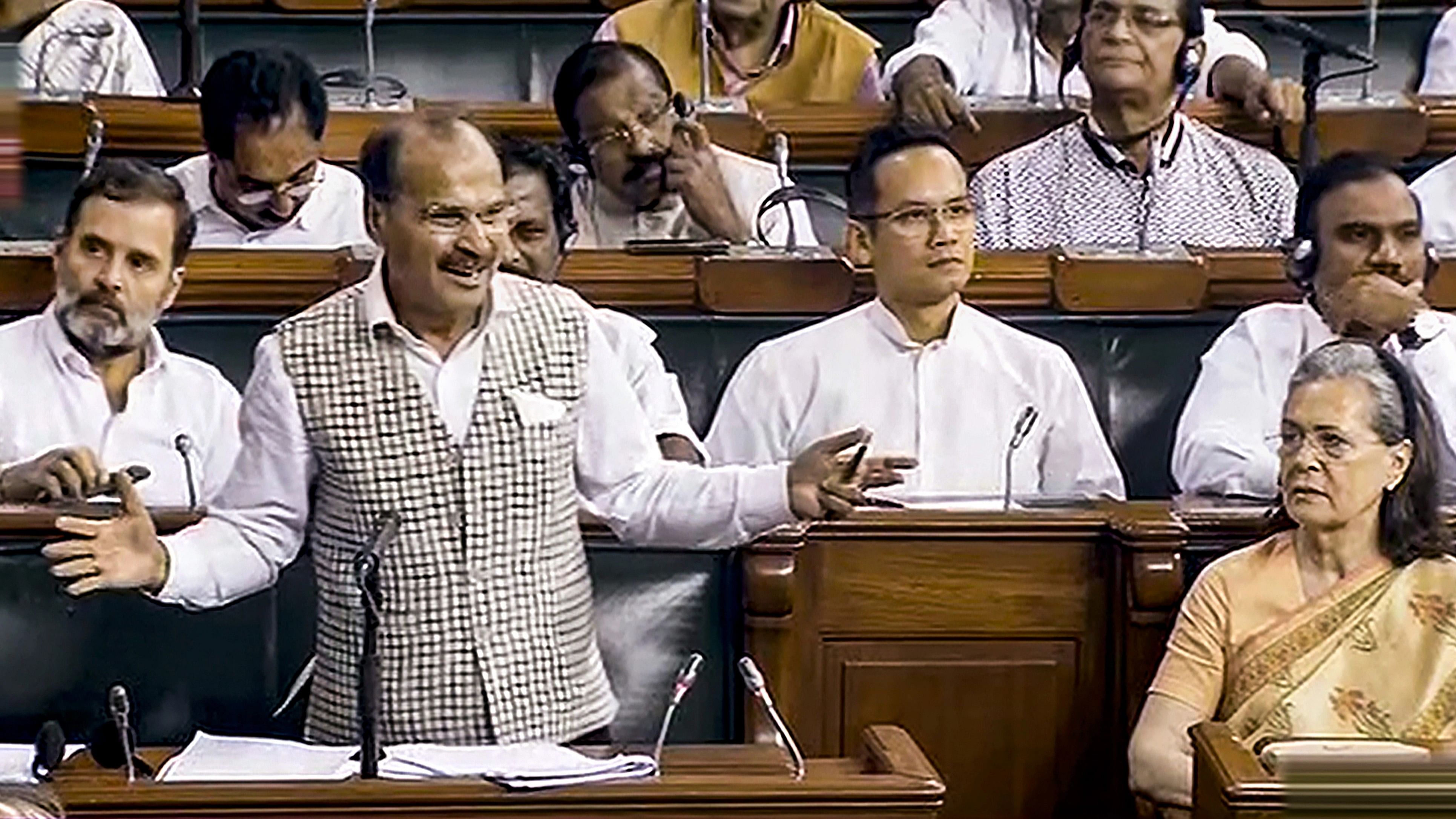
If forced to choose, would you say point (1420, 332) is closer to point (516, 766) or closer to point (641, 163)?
point (641, 163)

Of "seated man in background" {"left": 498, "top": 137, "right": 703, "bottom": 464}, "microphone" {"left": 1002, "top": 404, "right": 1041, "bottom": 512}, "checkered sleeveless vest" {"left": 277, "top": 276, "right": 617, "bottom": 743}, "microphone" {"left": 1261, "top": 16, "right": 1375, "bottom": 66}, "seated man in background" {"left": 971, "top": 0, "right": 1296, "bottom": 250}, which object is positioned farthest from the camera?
"seated man in background" {"left": 971, "top": 0, "right": 1296, "bottom": 250}

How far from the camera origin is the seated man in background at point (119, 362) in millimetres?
2252

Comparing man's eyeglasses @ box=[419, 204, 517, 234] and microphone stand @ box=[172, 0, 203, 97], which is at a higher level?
microphone stand @ box=[172, 0, 203, 97]

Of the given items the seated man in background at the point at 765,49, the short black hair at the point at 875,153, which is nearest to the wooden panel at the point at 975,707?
the short black hair at the point at 875,153

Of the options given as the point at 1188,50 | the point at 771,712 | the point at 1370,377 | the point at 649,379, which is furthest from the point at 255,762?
the point at 1188,50

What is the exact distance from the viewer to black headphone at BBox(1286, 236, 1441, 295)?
7.80ft

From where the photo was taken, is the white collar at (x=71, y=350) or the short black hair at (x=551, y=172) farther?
the short black hair at (x=551, y=172)

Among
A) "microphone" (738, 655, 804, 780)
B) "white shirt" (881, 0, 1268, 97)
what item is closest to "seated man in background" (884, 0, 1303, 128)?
"white shirt" (881, 0, 1268, 97)

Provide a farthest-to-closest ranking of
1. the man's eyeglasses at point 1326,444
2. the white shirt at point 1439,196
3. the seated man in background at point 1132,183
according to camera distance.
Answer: the white shirt at point 1439,196, the seated man in background at point 1132,183, the man's eyeglasses at point 1326,444

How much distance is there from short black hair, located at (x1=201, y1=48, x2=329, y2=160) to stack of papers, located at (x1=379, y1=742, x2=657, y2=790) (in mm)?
1183

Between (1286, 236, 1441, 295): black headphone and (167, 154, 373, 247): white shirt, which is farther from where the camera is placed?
(167, 154, 373, 247): white shirt

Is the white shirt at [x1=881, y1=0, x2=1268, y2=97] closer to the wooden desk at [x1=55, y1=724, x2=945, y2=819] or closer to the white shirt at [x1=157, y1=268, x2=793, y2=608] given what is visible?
the white shirt at [x1=157, y1=268, x2=793, y2=608]

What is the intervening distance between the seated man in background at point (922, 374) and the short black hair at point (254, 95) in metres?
0.60

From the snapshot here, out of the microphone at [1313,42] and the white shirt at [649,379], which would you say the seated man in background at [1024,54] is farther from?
the white shirt at [649,379]
